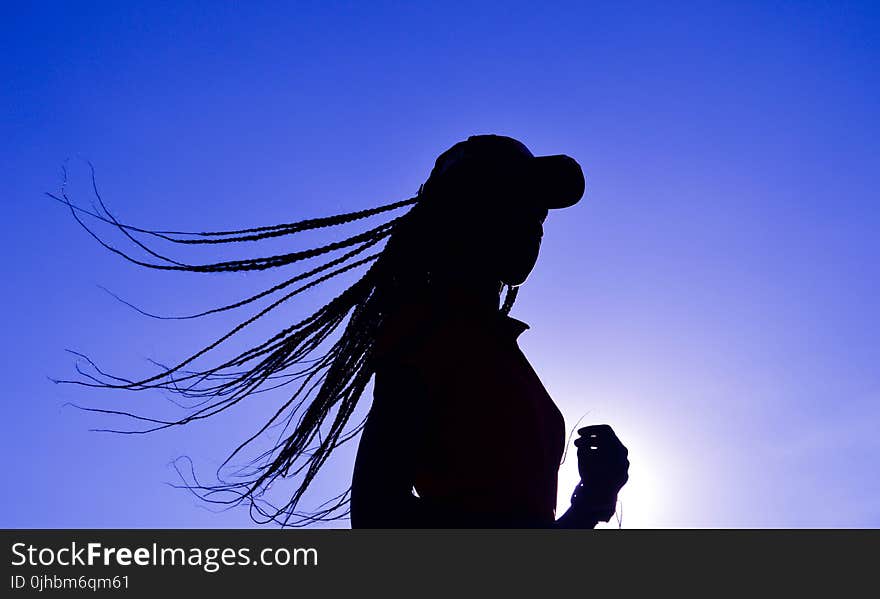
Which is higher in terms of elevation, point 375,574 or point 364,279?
point 364,279

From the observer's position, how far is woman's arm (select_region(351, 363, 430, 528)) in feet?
6.40

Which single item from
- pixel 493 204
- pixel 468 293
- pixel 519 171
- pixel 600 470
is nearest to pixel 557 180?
pixel 519 171

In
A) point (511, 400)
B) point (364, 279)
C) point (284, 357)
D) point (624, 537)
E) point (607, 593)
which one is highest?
point (364, 279)

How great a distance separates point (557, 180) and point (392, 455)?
119 cm

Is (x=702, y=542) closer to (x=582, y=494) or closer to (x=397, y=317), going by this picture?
(x=582, y=494)

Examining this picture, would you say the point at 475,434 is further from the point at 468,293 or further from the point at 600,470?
the point at 468,293

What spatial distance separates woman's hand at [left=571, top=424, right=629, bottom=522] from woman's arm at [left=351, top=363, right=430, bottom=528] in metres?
0.53

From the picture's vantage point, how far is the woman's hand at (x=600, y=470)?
7.16ft

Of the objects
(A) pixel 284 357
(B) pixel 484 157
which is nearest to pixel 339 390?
(A) pixel 284 357

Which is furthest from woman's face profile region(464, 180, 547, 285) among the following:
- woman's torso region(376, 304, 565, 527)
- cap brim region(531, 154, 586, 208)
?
woman's torso region(376, 304, 565, 527)

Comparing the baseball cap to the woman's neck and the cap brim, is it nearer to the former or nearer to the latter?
the cap brim

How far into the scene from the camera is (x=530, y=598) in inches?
75.3

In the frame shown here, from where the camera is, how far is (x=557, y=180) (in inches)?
105

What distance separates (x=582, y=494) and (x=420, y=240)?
1.14 meters
